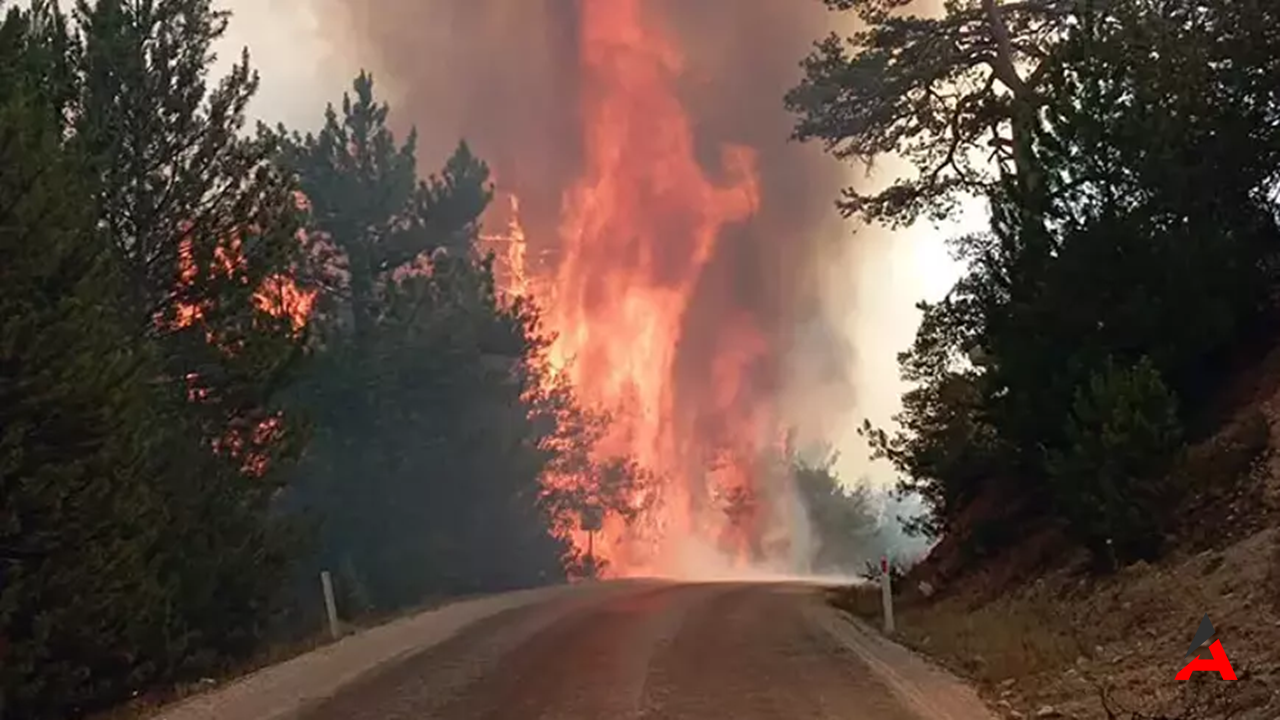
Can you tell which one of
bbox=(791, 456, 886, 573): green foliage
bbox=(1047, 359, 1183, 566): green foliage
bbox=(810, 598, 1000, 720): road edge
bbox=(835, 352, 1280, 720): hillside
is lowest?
bbox=(791, 456, 886, 573): green foliage

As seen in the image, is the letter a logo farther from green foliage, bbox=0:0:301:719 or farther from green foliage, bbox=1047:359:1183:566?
green foliage, bbox=0:0:301:719

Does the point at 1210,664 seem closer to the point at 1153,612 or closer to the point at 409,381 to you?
the point at 1153,612

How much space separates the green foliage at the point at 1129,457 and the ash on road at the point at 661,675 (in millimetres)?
2782

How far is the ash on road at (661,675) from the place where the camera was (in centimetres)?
1081

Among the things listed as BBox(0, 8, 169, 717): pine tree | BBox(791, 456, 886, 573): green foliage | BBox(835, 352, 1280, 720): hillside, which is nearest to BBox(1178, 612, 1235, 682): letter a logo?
BBox(835, 352, 1280, 720): hillside

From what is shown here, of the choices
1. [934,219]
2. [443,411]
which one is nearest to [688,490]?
[443,411]

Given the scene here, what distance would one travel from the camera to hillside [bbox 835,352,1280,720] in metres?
9.20

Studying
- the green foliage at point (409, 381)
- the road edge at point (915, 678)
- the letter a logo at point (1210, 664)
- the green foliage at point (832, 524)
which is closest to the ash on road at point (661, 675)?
the road edge at point (915, 678)

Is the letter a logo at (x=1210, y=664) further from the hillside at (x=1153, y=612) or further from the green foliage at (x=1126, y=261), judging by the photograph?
the green foliage at (x=1126, y=261)

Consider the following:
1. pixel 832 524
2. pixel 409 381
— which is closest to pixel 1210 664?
pixel 409 381

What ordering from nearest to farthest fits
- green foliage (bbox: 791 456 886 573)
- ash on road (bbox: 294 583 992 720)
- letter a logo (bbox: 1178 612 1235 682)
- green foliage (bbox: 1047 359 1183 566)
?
letter a logo (bbox: 1178 612 1235 682) < ash on road (bbox: 294 583 992 720) < green foliage (bbox: 1047 359 1183 566) < green foliage (bbox: 791 456 886 573)

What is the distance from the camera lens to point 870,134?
88.1 ft

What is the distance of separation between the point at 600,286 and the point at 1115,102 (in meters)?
54.8

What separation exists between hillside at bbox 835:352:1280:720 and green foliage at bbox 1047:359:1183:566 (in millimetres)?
288
